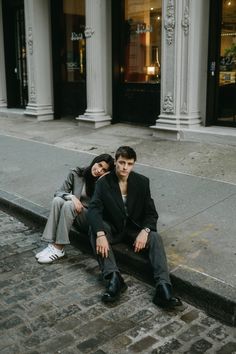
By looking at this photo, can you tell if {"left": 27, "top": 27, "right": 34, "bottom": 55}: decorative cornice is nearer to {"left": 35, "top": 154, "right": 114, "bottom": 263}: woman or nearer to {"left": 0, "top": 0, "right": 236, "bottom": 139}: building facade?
{"left": 0, "top": 0, "right": 236, "bottom": 139}: building facade

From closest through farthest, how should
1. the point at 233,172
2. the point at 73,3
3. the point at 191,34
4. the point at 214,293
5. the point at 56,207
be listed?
the point at 214,293
the point at 56,207
the point at 233,172
the point at 191,34
the point at 73,3

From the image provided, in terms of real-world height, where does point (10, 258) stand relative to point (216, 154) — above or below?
below

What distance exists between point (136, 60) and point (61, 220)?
7052 millimetres

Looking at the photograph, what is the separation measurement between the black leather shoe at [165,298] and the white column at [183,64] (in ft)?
18.1

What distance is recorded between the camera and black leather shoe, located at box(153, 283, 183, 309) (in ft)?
12.9

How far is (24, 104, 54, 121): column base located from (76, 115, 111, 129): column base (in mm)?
1896

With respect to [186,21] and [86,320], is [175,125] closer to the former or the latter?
[186,21]

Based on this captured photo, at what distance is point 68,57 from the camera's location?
42.9ft

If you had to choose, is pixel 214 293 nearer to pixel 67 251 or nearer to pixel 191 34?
pixel 67 251

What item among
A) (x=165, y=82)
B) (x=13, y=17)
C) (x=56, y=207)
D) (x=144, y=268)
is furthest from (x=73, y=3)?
(x=144, y=268)

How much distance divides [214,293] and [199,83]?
620cm

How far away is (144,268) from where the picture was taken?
448 cm

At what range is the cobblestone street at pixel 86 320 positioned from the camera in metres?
3.45

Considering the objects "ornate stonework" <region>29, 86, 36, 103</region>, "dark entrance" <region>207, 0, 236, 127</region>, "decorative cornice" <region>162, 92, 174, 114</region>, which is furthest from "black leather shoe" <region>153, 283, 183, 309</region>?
"ornate stonework" <region>29, 86, 36, 103</region>
